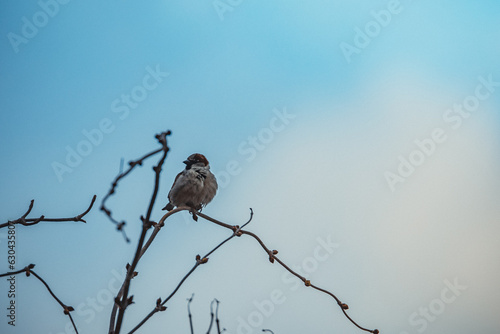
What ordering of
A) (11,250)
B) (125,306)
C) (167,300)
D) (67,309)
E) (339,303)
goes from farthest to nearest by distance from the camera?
(11,250) → (339,303) → (67,309) → (167,300) → (125,306)

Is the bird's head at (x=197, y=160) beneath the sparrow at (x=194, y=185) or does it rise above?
above

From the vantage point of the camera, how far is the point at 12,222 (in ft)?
5.31

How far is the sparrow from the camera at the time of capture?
4.60 meters

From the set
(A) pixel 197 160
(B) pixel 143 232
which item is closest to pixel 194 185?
(A) pixel 197 160

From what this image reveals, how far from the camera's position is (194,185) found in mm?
4578

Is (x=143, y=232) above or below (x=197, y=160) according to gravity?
below

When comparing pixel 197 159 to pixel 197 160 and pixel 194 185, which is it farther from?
pixel 194 185

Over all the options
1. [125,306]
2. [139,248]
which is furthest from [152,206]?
[125,306]

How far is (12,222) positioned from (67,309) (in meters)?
0.39

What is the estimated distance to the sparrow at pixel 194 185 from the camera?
4.60m

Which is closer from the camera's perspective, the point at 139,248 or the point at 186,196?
the point at 139,248

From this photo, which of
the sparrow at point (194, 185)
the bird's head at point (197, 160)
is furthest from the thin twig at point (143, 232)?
the bird's head at point (197, 160)

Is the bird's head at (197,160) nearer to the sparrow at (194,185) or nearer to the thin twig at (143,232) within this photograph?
the sparrow at (194,185)

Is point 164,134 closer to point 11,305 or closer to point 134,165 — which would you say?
point 134,165
